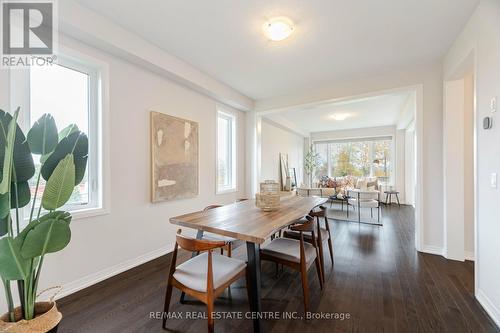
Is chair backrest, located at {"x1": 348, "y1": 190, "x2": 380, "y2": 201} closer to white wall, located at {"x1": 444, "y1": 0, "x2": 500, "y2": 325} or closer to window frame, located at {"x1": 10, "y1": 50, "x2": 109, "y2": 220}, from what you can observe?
white wall, located at {"x1": 444, "y1": 0, "x2": 500, "y2": 325}

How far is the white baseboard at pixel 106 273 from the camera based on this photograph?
6.77ft

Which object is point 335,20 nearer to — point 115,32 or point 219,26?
point 219,26

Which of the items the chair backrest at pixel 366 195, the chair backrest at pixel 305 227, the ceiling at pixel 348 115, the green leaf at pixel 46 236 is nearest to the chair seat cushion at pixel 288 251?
the chair backrest at pixel 305 227

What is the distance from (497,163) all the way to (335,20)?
189 cm

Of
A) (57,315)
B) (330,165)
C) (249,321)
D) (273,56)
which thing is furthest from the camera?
(330,165)

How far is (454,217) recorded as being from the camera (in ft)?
9.11

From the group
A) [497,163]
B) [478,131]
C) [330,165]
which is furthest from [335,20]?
[330,165]

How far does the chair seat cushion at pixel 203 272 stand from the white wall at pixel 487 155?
2018 millimetres

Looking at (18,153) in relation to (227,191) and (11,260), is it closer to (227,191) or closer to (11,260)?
(11,260)

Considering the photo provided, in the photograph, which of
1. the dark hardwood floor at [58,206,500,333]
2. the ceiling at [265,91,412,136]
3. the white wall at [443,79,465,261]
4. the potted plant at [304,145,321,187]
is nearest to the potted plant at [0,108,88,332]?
the dark hardwood floor at [58,206,500,333]

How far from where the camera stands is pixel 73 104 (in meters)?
2.23

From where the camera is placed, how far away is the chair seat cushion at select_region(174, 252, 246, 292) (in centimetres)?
146

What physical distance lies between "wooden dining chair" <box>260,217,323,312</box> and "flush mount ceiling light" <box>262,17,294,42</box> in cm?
194

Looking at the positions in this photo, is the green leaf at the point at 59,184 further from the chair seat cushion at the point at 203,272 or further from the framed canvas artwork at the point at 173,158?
the framed canvas artwork at the point at 173,158
